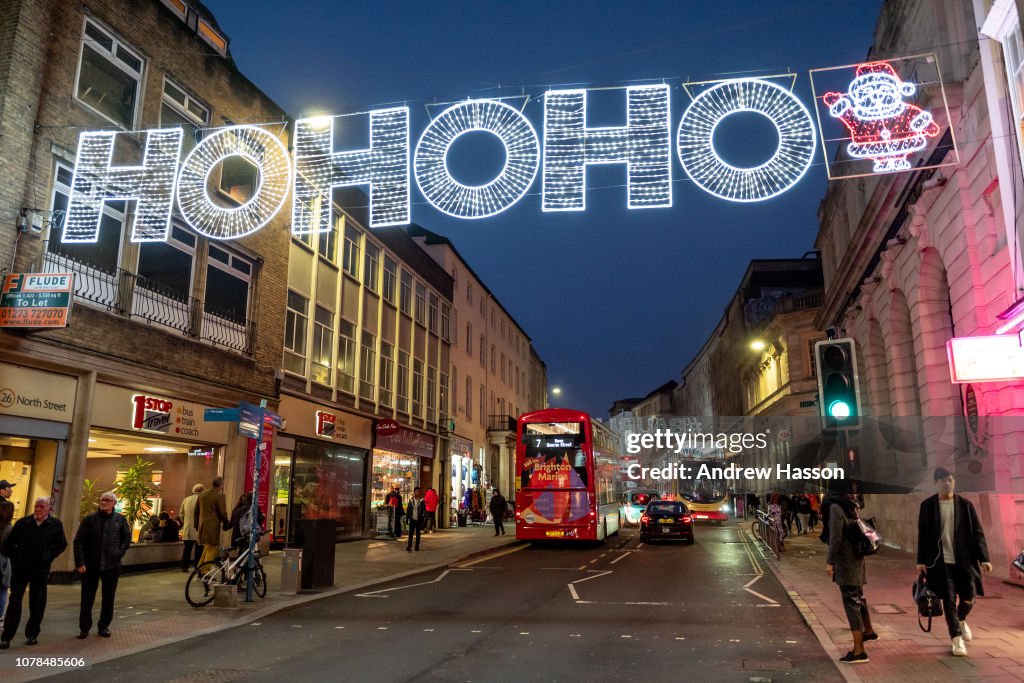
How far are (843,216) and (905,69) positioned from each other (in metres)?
12.4

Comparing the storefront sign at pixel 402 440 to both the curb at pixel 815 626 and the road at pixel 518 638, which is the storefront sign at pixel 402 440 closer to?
the road at pixel 518 638

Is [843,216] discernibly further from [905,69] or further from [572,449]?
[572,449]

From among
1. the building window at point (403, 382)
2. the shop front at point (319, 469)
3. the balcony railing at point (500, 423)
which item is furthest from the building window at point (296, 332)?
the balcony railing at point (500, 423)

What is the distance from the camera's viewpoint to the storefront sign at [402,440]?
94.6 ft

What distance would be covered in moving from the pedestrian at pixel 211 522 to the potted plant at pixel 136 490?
3650 mm

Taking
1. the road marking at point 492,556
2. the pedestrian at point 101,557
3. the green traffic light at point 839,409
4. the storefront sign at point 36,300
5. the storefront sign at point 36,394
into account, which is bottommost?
the road marking at point 492,556

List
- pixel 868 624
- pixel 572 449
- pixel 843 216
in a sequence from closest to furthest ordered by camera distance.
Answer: pixel 868 624 → pixel 572 449 → pixel 843 216

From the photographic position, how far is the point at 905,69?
860 inches

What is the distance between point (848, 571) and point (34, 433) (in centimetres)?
1382

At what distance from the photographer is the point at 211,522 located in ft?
45.2

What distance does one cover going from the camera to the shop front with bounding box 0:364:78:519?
13492 mm

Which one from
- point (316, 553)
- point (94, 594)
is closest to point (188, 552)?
point (316, 553)

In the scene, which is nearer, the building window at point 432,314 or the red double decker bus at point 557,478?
the red double decker bus at point 557,478

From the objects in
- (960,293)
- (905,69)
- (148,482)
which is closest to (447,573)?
(148,482)
